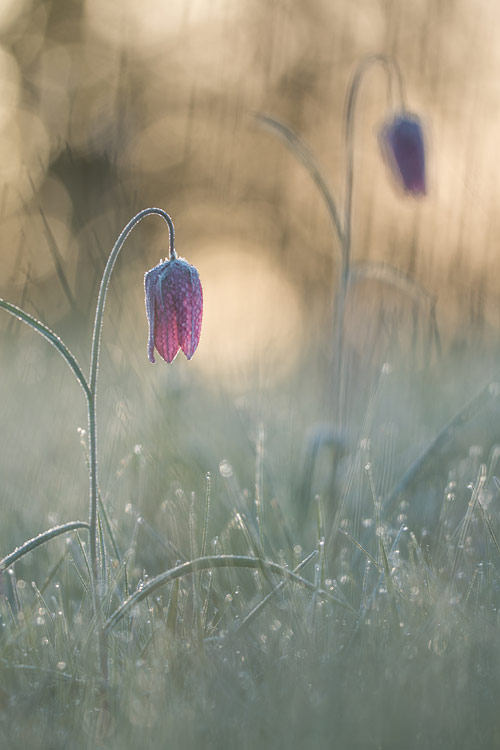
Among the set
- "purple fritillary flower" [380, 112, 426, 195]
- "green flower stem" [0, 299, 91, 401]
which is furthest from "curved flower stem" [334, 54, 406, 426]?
"green flower stem" [0, 299, 91, 401]

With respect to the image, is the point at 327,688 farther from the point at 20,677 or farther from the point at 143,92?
the point at 143,92

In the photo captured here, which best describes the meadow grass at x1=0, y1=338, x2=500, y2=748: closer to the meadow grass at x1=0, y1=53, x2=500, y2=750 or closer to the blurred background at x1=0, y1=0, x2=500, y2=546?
the meadow grass at x1=0, y1=53, x2=500, y2=750

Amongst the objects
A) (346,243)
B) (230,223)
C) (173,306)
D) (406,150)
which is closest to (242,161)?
(230,223)

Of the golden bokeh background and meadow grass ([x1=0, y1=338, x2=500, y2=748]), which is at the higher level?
the golden bokeh background

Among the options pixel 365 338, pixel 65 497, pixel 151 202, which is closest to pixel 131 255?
pixel 365 338

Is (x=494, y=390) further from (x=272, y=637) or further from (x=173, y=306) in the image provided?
(x=272, y=637)

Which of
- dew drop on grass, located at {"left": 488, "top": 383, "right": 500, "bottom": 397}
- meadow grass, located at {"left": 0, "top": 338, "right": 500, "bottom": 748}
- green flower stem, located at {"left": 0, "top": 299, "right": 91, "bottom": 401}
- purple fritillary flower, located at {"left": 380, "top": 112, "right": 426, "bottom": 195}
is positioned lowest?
meadow grass, located at {"left": 0, "top": 338, "right": 500, "bottom": 748}

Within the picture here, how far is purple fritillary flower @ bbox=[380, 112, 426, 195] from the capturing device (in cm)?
239

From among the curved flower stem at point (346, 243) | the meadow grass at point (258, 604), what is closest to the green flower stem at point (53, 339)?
the meadow grass at point (258, 604)

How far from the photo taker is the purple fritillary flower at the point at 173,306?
140cm

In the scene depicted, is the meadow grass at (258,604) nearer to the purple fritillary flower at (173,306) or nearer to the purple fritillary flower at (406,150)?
the purple fritillary flower at (173,306)

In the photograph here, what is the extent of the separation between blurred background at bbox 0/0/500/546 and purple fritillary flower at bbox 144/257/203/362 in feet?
0.82

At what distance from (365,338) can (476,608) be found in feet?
6.63

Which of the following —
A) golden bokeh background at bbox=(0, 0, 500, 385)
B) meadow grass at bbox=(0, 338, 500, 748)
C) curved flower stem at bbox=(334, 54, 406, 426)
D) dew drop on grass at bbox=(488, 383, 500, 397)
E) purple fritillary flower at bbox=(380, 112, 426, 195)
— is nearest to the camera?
meadow grass at bbox=(0, 338, 500, 748)
